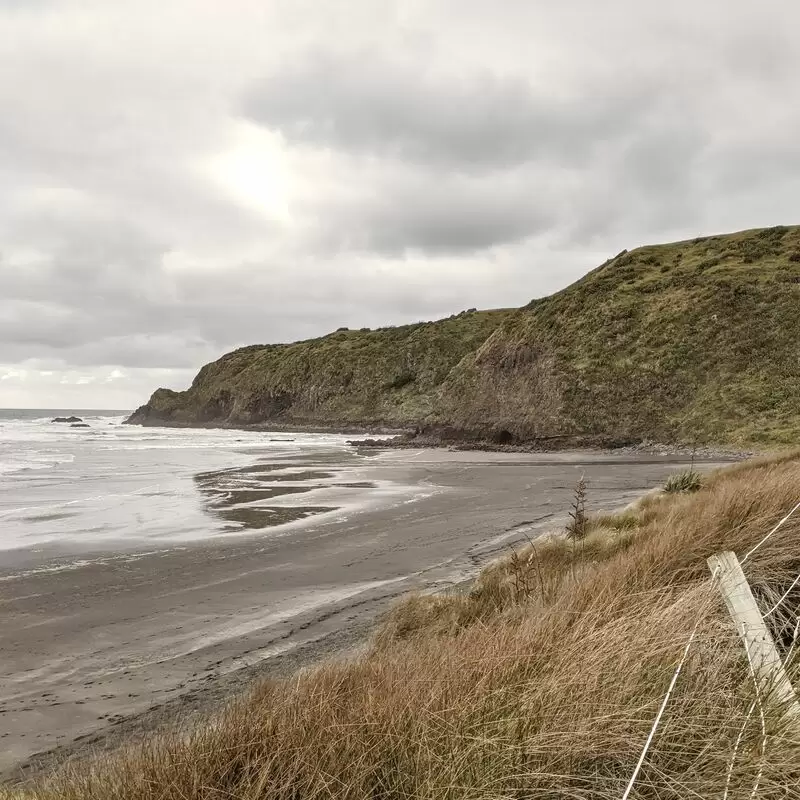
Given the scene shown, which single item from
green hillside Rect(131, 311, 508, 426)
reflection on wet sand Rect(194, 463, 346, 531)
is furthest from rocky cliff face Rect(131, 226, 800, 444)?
green hillside Rect(131, 311, 508, 426)

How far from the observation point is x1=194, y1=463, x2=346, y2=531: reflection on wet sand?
15.5 m

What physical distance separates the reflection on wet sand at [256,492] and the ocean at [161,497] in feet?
0.09

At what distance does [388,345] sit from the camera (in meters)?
92.6

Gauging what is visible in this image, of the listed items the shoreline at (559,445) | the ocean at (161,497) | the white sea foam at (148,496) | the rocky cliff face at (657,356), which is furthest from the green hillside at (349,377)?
the ocean at (161,497)

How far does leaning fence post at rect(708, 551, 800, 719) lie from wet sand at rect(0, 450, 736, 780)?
12.3 feet

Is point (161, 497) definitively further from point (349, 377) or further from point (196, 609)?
point (349, 377)

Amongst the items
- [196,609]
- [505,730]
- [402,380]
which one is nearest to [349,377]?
[402,380]

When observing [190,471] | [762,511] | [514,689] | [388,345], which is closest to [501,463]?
[190,471]

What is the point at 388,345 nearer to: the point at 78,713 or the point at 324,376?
the point at 324,376

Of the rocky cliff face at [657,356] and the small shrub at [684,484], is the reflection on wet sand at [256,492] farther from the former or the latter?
the rocky cliff face at [657,356]

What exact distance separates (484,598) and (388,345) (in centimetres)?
8632

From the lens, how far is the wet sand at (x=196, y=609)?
557 centimetres

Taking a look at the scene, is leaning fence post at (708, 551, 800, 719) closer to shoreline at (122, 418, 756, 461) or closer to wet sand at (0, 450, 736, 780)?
wet sand at (0, 450, 736, 780)

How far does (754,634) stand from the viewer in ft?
10.4
